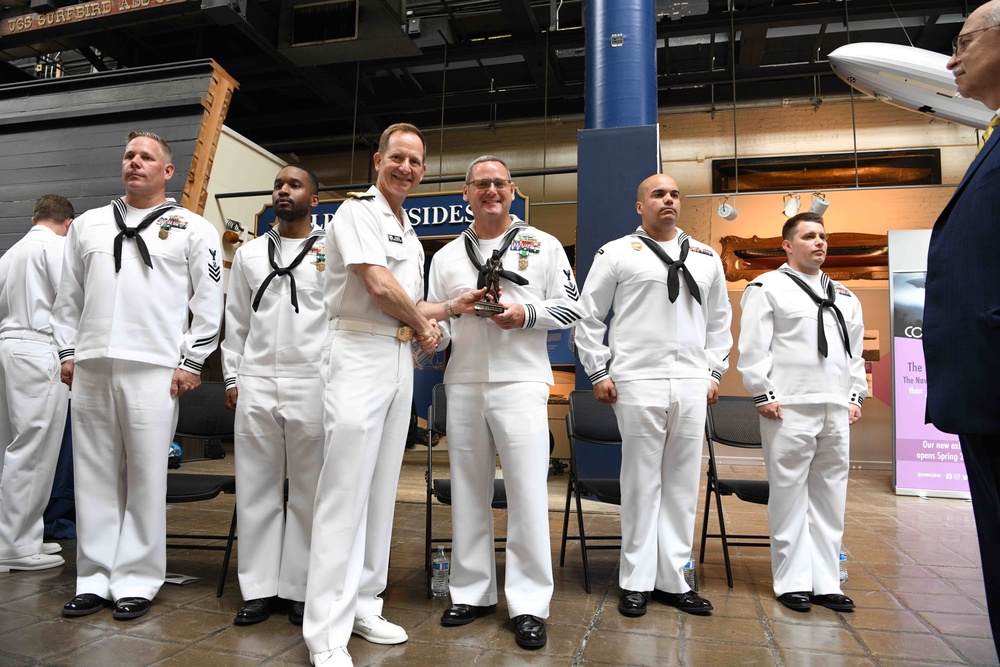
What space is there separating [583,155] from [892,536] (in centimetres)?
367

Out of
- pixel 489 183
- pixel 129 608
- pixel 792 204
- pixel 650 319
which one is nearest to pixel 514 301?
pixel 489 183

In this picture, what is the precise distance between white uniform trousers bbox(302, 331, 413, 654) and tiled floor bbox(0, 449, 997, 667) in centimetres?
23

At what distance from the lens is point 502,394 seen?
2762 mm

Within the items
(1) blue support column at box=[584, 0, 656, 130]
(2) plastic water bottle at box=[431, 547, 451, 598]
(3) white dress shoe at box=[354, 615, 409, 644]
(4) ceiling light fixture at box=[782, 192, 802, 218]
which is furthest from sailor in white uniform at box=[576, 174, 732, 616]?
(4) ceiling light fixture at box=[782, 192, 802, 218]

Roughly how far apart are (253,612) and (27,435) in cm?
188

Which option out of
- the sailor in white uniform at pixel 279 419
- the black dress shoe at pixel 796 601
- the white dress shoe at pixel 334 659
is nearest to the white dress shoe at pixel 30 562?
the sailor in white uniform at pixel 279 419

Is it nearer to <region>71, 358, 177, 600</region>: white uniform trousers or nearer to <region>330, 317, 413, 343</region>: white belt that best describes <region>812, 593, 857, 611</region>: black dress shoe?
<region>330, 317, 413, 343</region>: white belt

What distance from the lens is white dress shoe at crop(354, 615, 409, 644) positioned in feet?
8.23

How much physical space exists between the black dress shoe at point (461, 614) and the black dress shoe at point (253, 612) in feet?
2.40

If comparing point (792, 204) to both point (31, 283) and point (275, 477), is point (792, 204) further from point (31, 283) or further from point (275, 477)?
point (31, 283)

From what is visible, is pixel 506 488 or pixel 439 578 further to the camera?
pixel 439 578

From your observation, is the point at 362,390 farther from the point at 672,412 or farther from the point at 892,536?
the point at 892,536

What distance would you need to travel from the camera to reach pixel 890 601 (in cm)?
319

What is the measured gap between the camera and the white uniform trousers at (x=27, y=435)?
3502 mm
